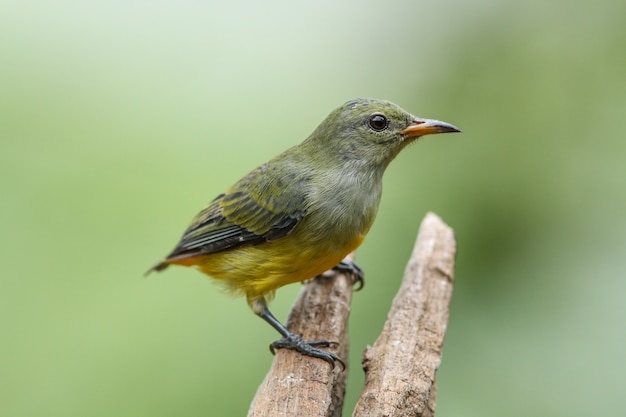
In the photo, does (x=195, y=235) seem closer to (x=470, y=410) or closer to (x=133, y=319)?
(x=133, y=319)

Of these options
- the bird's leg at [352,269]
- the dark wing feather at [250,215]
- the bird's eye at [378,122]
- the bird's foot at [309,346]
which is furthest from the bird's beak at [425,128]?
the bird's foot at [309,346]

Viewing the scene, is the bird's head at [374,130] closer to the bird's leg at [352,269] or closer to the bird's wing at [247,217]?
the bird's wing at [247,217]

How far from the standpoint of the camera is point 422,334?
3982 millimetres

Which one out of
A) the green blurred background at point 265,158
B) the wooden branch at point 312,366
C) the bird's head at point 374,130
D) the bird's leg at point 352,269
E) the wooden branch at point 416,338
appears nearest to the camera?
the wooden branch at point 416,338

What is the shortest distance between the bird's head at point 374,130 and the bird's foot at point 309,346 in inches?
42.6

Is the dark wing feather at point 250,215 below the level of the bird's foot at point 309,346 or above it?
above

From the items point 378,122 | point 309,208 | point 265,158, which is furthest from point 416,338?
point 265,158

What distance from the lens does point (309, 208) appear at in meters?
4.34

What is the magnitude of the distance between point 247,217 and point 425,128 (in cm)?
122

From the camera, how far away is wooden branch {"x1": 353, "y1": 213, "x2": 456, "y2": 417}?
11.1ft

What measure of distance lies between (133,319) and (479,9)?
3.71 m

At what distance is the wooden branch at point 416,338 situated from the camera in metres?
3.38

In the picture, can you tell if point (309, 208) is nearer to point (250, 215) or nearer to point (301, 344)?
point (250, 215)

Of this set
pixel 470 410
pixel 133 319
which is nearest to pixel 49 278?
pixel 133 319
